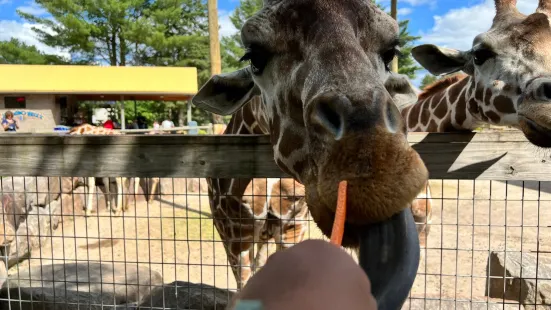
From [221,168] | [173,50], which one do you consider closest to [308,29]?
[221,168]

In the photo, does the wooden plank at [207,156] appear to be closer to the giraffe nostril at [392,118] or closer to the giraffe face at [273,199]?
the giraffe nostril at [392,118]

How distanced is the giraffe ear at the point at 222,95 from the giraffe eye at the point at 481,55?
2504 millimetres

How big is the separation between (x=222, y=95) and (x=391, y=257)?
76.9 inches

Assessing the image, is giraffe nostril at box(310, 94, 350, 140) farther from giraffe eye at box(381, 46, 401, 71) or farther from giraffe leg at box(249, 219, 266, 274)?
giraffe leg at box(249, 219, 266, 274)

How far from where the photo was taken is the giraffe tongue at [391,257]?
3.63 ft

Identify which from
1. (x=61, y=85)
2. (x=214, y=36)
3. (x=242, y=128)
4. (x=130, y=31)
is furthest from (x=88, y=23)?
(x=242, y=128)

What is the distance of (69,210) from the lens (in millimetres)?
11422

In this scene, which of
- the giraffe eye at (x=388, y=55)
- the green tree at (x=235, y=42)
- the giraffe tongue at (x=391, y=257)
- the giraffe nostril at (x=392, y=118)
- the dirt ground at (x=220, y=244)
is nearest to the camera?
the giraffe tongue at (x=391, y=257)

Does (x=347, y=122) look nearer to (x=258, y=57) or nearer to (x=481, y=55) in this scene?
(x=258, y=57)

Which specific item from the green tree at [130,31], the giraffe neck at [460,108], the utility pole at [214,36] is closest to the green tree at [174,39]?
the green tree at [130,31]

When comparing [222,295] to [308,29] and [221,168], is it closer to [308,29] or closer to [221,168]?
[221,168]

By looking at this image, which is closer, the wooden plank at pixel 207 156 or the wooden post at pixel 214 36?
the wooden plank at pixel 207 156

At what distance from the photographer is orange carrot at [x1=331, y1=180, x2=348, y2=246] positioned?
0.80m

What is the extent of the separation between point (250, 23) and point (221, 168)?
2.92 ft
